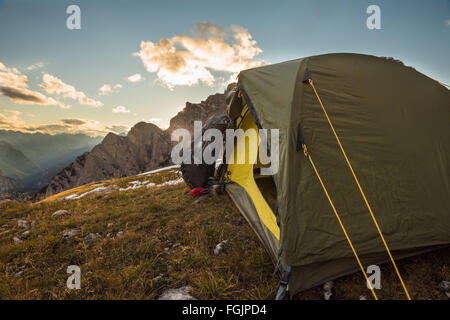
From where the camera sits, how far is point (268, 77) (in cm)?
407

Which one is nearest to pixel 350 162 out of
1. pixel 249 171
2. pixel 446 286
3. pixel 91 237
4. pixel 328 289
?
pixel 328 289

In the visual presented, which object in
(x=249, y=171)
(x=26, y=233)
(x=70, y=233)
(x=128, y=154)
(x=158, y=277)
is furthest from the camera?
(x=128, y=154)

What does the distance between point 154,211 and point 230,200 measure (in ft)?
7.76

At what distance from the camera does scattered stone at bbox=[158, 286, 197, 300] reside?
2.73 m

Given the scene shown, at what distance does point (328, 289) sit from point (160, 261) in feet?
9.26

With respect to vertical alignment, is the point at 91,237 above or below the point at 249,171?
below

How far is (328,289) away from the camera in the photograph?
2.79 metres

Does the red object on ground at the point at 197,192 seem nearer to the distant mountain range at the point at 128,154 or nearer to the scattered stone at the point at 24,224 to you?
the scattered stone at the point at 24,224

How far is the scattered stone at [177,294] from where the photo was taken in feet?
8.95

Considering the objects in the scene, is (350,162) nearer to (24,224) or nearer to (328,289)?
(328,289)

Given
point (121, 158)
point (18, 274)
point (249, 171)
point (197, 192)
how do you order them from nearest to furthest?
point (18, 274) → point (249, 171) → point (197, 192) → point (121, 158)

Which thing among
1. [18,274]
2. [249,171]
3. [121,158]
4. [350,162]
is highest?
[350,162]
